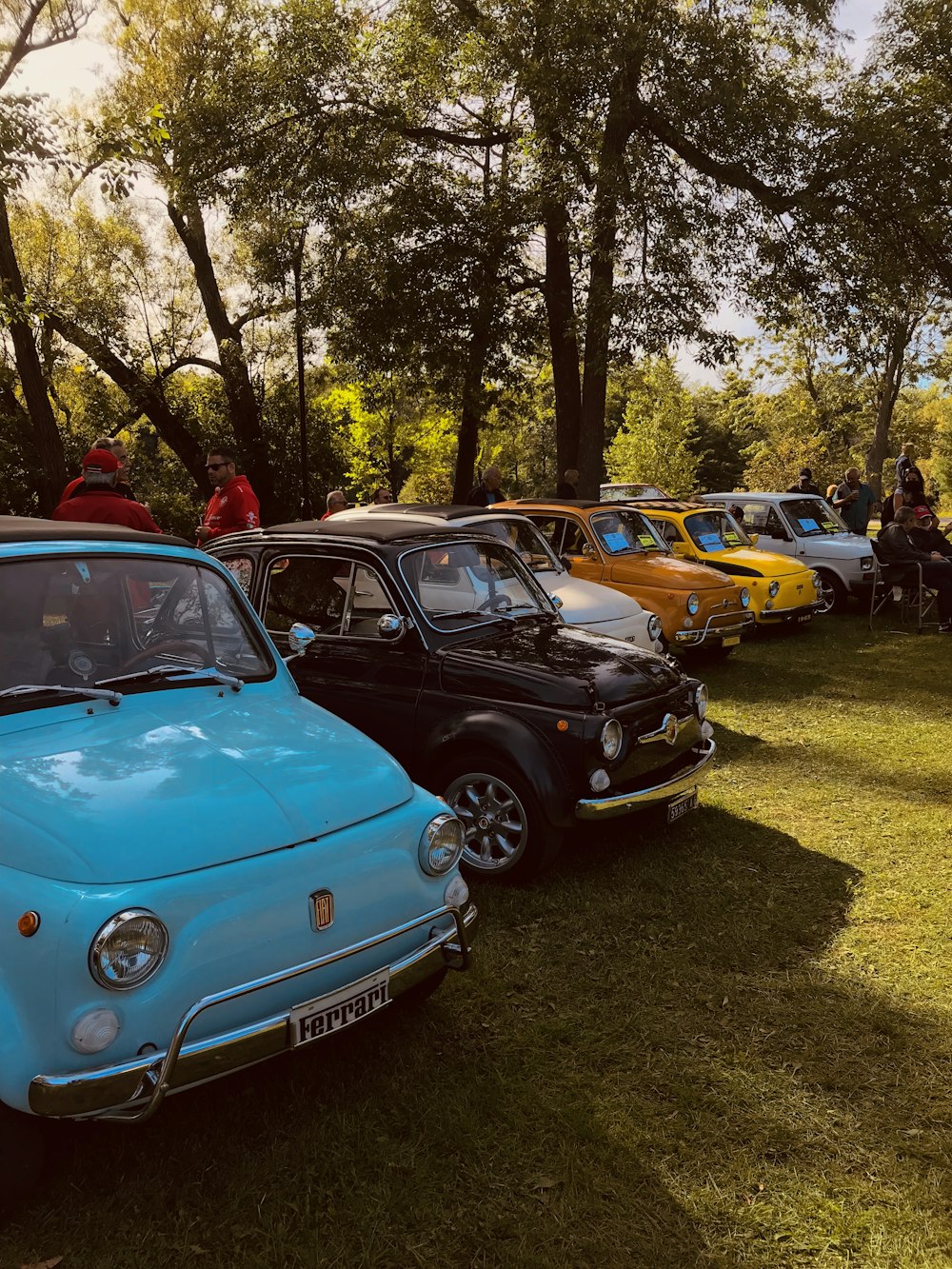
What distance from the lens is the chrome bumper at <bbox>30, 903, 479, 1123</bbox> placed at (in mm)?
2799

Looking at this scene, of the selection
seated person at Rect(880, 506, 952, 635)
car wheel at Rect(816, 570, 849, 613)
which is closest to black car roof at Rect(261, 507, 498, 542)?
seated person at Rect(880, 506, 952, 635)

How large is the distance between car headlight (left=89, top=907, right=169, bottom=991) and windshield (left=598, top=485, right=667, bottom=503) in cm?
1478

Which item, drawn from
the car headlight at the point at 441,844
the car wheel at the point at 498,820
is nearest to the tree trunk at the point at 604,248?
the car wheel at the point at 498,820

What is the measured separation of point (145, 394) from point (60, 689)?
75.2ft

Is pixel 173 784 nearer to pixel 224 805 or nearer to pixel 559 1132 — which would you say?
pixel 224 805

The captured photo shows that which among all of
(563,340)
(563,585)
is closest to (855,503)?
(563,340)

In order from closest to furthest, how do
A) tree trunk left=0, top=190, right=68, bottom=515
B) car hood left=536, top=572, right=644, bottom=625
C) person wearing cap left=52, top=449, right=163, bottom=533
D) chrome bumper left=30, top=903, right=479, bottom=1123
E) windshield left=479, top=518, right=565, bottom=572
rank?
1. chrome bumper left=30, top=903, right=479, bottom=1123
2. person wearing cap left=52, top=449, right=163, bottom=533
3. windshield left=479, top=518, right=565, bottom=572
4. car hood left=536, top=572, right=644, bottom=625
5. tree trunk left=0, top=190, right=68, bottom=515

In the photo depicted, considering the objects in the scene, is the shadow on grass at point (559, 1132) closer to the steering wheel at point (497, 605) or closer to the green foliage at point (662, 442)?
the steering wheel at point (497, 605)

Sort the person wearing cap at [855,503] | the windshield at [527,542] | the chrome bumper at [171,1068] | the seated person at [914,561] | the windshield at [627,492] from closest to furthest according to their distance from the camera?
1. the chrome bumper at [171,1068]
2. the windshield at [527,542]
3. the seated person at [914,561]
4. the windshield at [627,492]
5. the person wearing cap at [855,503]

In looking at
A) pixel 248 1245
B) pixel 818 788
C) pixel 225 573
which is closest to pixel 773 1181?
pixel 248 1245

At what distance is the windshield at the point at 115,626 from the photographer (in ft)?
12.4

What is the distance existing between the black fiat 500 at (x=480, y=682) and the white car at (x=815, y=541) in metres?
9.31

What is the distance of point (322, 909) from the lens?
3355 millimetres

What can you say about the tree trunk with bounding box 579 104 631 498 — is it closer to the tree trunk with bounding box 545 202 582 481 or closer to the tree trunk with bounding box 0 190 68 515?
the tree trunk with bounding box 545 202 582 481
